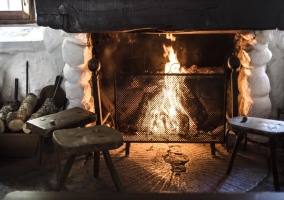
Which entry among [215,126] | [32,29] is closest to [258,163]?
[215,126]

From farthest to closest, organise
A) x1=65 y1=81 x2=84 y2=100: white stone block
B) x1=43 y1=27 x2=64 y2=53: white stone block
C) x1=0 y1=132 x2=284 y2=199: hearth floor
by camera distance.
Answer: x1=43 y1=27 x2=64 y2=53: white stone block, x1=65 y1=81 x2=84 y2=100: white stone block, x1=0 y1=132 x2=284 y2=199: hearth floor

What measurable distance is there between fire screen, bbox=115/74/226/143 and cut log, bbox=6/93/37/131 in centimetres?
71

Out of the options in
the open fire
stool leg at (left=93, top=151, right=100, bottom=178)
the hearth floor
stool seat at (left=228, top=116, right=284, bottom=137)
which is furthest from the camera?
the open fire

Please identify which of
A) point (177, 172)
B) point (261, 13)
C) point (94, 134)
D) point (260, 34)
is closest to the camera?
point (261, 13)

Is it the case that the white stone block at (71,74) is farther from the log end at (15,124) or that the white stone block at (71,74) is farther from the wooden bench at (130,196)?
the wooden bench at (130,196)

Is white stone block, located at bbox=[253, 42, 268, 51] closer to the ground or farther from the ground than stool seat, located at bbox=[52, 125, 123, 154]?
farther from the ground

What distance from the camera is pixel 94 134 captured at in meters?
2.21

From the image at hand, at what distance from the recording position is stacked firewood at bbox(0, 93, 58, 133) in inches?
113

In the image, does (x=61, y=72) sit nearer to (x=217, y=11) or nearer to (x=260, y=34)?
(x=260, y=34)

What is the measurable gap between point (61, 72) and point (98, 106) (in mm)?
683

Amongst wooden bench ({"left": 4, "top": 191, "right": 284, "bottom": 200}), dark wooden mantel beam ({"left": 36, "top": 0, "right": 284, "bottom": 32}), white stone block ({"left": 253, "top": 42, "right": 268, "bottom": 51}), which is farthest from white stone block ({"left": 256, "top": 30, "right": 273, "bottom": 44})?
wooden bench ({"left": 4, "top": 191, "right": 284, "bottom": 200})

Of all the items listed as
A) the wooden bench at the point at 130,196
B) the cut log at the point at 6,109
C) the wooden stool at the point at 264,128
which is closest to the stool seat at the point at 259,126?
the wooden stool at the point at 264,128

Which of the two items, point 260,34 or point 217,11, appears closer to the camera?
point 217,11

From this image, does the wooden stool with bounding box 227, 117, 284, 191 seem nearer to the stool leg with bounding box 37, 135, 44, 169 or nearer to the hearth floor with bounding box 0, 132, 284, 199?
the hearth floor with bounding box 0, 132, 284, 199
